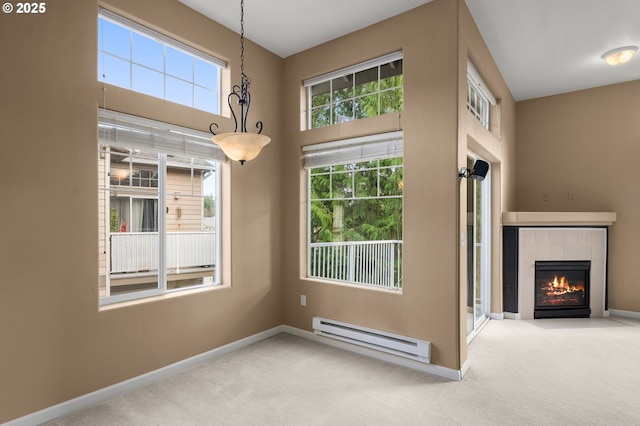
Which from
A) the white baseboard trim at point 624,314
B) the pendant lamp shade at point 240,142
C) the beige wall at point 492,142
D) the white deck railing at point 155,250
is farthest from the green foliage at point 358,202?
the white baseboard trim at point 624,314

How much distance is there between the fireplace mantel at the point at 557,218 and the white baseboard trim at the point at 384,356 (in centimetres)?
262

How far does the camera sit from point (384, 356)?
327cm

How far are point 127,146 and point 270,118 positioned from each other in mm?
1641

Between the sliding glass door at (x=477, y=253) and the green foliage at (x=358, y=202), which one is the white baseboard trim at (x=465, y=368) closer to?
the sliding glass door at (x=477, y=253)

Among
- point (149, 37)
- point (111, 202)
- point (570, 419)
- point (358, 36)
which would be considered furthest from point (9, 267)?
point (570, 419)

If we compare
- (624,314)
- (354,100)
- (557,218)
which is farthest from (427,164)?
(624,314)

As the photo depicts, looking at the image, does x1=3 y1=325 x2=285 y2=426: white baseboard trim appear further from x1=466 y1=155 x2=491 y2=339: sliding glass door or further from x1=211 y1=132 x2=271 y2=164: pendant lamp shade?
x1=466 y1=155 x2=491 y2=339: sliding glass door

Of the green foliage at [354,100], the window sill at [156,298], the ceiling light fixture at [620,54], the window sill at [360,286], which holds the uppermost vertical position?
the ceiling light fixture at [620,54]

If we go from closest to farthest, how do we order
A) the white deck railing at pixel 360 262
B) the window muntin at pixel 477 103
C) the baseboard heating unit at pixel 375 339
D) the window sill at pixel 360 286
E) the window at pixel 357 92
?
the baseboard heating unit at pixel 375 339 → the window sill at pixel 360 286 → the window at pixel 357 92 → the white deck railing at pixel 360 262 → the window muntin at pixel 477 103

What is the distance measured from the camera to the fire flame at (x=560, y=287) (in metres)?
4.75

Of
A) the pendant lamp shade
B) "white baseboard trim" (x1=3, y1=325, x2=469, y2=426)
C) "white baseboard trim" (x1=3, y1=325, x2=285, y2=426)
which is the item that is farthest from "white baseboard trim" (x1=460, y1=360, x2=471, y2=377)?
the pendant lamp shade

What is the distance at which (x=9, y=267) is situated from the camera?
2.13 m

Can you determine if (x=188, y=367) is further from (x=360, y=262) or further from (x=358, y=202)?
(x=358, y=202)

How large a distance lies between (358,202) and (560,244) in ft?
10.1
